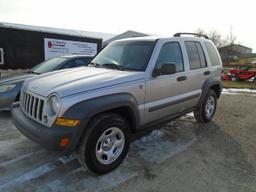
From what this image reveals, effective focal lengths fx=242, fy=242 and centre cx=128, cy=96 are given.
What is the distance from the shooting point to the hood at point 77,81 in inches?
120

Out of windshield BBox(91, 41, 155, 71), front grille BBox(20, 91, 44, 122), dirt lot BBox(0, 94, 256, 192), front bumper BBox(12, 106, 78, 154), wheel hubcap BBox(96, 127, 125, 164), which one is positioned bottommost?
dirt lot BBox(0, 94, 256, 192)

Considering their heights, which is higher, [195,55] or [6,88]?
[195,55]

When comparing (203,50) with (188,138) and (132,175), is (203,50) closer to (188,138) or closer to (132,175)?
(188,138)

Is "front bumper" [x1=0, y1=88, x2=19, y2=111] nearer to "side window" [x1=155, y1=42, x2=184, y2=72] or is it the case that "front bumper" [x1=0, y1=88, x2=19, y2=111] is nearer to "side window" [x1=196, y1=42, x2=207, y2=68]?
"side window" [x1=155, y1=42, x2=184, y2=72]

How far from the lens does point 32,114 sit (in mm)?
3279

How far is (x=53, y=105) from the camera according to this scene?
298cm

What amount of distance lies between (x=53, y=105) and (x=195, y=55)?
3.10 meters

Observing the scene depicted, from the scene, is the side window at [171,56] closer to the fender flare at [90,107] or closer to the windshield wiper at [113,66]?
the windshield wiper at [113,66]

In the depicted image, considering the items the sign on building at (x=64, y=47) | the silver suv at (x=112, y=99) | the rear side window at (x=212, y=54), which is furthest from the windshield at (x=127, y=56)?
the sign on building at (x=64, y=47)

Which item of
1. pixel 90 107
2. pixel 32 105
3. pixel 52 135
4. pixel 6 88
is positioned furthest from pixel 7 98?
pixel 90 107

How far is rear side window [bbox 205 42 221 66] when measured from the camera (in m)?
5.43

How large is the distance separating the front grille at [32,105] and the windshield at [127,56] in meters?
1.36

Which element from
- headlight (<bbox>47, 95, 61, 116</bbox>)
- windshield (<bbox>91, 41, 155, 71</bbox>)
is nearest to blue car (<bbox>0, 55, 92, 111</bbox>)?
windshield (<bbox>91, 41, 155, 71</bbox>)

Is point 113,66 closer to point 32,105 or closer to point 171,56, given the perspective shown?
point 171,56
